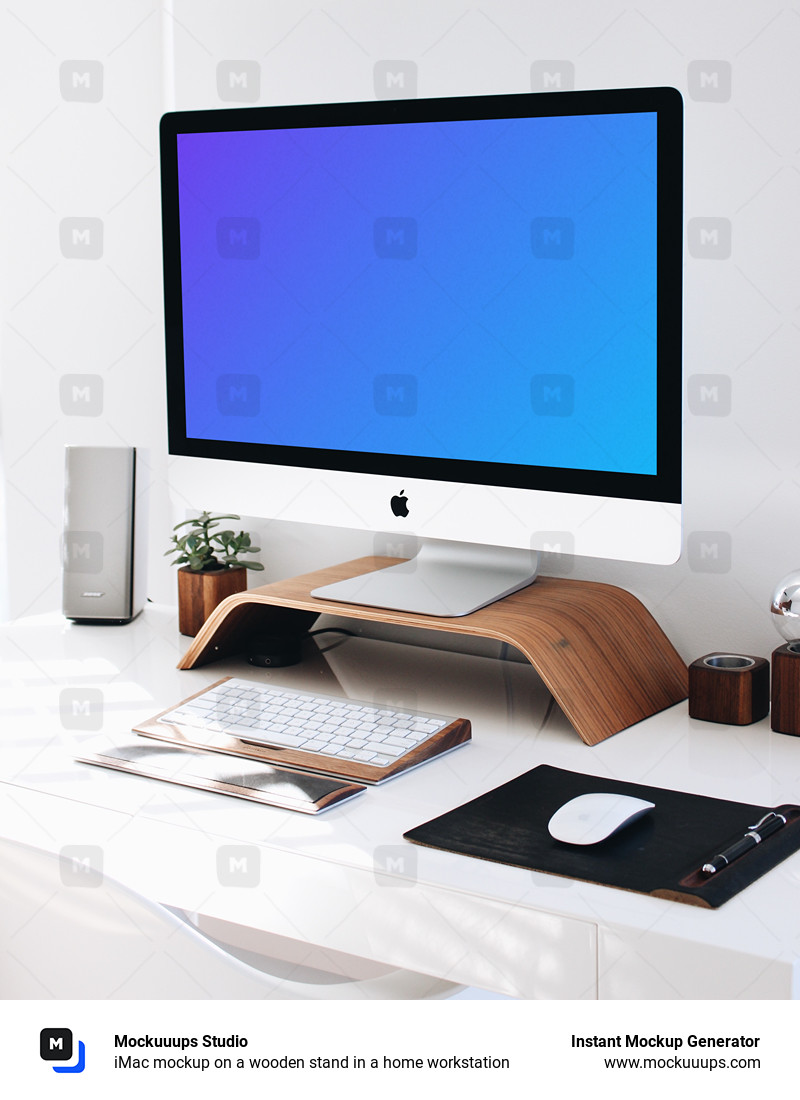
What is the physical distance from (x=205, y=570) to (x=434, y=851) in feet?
2.59

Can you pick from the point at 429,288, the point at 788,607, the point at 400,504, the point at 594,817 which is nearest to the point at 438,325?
the point at 429,288

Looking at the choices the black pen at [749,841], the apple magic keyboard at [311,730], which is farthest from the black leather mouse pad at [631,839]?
the apple magic keyboard at [311,730]

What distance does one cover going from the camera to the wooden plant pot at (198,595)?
1627mm

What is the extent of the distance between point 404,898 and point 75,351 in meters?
1.35

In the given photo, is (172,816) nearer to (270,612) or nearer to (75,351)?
(270,612)

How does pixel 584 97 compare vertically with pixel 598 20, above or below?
below

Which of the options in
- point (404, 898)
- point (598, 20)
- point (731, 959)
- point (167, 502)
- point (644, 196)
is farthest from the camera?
point (167, 502)

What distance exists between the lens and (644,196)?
45.6 inches

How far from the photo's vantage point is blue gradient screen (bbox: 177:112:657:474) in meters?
1.20

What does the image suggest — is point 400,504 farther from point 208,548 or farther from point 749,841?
point 749,841

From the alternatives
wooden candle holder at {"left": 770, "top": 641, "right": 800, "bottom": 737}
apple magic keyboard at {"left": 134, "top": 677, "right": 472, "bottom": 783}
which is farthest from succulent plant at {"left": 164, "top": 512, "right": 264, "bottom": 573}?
wooden candle holder at {"left": 770, "top": 641, "right": 800, "bottom": 737}

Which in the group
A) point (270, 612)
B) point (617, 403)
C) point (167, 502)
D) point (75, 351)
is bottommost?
point (270, 612)

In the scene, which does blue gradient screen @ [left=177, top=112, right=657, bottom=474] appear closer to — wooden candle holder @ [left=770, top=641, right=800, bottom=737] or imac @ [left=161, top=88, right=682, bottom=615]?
imac @ [left=161, top=88, right=682, bottom=615]
